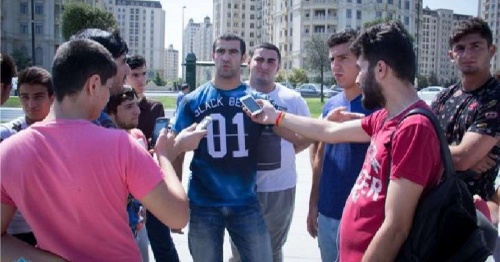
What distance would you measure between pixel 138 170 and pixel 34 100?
1.70 meters

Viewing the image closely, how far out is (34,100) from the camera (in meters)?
3.21

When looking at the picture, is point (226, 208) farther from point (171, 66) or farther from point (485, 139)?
point (171, 66)

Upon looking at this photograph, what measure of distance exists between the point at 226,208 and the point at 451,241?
1.59 metres

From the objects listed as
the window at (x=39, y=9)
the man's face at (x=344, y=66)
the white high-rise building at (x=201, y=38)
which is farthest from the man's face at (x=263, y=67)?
the white high-rise building at (x=201, y=38)

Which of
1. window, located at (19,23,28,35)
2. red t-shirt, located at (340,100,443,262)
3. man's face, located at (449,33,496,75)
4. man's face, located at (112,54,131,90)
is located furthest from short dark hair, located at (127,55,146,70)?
window, located at (19,23,28,35)

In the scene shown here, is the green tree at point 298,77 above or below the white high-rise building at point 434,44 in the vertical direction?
below

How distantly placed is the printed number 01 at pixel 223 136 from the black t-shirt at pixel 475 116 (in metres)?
1.28

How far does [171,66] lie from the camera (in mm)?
198875

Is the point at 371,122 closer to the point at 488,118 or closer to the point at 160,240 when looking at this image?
the point at 488,118

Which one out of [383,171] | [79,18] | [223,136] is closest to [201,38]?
[79,18]

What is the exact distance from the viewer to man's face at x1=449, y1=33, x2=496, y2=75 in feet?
10.1

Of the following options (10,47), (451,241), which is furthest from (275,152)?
(10,47)

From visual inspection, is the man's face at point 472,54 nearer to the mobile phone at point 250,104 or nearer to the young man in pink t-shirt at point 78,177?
the mobile phone at point 250,104

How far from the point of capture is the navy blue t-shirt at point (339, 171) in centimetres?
326
